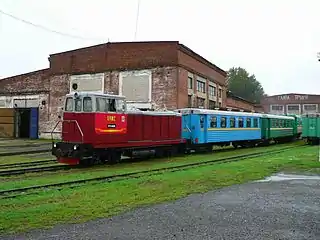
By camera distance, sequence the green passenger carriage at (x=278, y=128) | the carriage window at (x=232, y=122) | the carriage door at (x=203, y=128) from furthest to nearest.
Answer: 1. the green passenger carriage at (x=278, y=128)
2. the carriage window at (x=232, y=122)
3. the carriage door at (x=203, y=128)

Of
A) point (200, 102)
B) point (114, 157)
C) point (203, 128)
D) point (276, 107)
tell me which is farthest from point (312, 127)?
point (276, 107)

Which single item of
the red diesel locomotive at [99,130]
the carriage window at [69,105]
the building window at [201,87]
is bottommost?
the red diesel locomotive at [99,130]

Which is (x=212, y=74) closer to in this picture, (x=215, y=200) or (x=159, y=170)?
(x=159, y=170)

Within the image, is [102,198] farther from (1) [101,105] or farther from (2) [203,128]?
(2) [203,128]

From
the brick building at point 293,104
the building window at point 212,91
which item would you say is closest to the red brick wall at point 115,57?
the building window at point 212,91

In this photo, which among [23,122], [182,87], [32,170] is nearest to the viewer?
[32,170]

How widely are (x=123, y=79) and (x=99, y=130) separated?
19702mm

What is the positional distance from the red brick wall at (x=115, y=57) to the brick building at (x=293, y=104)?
6316cm

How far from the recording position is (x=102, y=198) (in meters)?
9.11

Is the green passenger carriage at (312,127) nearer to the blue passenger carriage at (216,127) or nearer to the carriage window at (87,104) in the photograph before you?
the blue passenger carriage at (216,127)

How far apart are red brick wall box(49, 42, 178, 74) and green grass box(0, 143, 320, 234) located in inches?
846

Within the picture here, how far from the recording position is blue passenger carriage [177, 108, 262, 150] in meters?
24.0

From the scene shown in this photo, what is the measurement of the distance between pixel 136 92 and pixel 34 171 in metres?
21.0

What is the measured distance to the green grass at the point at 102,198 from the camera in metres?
7.12
